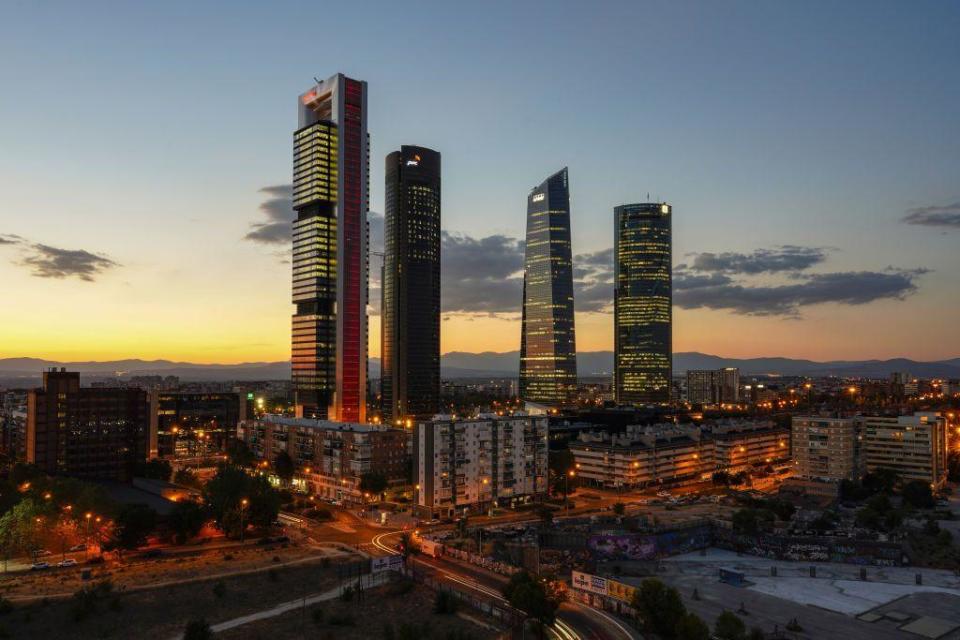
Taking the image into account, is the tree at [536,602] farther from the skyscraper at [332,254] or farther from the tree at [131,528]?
the skyscraper at [332,254]

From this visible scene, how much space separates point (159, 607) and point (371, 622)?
755 inches

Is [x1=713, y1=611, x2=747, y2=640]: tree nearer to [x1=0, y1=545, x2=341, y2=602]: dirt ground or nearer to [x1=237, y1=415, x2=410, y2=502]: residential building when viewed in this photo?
[x1=0, y1=545, x2=341, y2=602]: dirt ground

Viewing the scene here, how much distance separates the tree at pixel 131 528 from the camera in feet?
256

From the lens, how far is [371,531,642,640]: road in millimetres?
55375

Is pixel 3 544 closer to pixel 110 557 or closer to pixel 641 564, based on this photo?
pixel 110 557

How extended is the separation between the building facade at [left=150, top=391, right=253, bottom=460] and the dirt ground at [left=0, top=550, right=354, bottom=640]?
342 feet

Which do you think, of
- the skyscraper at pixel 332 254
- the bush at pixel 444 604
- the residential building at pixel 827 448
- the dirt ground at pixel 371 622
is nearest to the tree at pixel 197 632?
the dirt ground at pixel 371 622

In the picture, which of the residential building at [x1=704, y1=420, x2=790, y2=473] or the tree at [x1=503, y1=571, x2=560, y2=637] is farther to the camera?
the residential building at [x1=704, y1=420, x2=790, y2=473]

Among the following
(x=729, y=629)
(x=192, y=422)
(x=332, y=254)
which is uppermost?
(x=332, y=254)

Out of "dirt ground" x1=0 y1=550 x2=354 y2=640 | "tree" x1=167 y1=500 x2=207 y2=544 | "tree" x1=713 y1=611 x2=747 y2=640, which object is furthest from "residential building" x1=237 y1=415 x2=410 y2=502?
"tree" x1=713 y1=611 x2=747 y2=640

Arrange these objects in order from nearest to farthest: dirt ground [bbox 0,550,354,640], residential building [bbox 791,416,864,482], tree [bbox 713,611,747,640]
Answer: tree [bbox 713,611,747,640] < dirt ground [bbox 0,550,354,640] < residential building [bbox 791,416,864,482]

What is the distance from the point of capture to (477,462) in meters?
108

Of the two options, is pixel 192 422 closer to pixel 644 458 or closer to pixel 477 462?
pixel 477 462

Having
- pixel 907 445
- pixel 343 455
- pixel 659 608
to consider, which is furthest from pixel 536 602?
pixel 907 445
